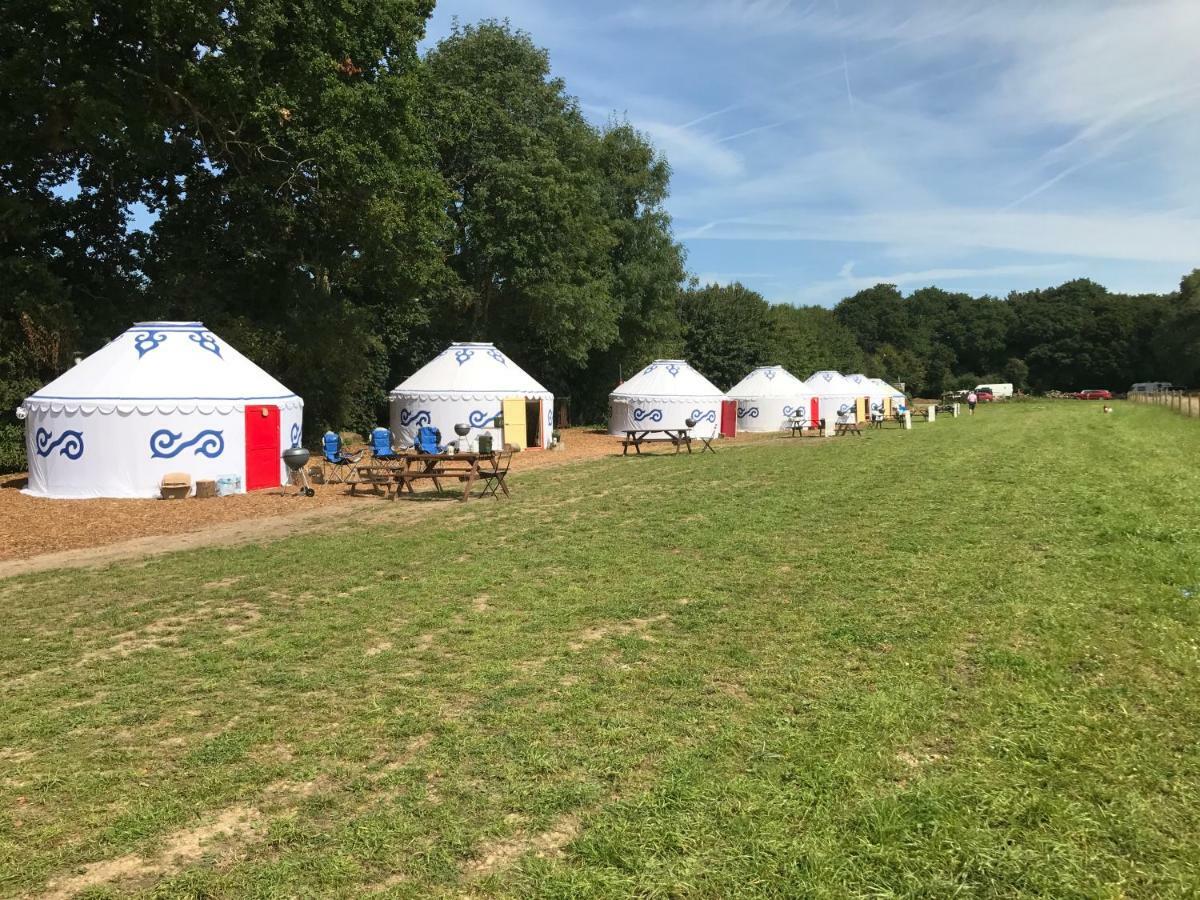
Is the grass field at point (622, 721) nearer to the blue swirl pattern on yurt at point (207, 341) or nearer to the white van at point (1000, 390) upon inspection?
the blue swirl pattern on yurt at point (207, 341)

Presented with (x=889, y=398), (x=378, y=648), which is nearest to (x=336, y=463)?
(x=378, y=648)

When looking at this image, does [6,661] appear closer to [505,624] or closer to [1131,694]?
[505,624]

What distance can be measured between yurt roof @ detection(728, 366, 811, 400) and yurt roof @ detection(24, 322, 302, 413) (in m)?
22.8

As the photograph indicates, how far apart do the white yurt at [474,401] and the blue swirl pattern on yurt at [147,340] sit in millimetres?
8166

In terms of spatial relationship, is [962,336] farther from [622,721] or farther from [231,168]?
[622,721]

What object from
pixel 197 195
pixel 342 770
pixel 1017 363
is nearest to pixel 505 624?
pixel 342 770

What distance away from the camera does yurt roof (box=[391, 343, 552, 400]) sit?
22953 millimetres

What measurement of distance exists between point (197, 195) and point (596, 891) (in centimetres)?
2333

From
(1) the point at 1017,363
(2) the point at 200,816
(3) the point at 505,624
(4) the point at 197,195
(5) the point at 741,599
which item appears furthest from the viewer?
(1) the point at 1017,363

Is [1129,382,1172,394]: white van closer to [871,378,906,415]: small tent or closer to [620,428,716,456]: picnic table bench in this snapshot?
[871,378,906,415]: small tent

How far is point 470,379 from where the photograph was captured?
76.4 feet

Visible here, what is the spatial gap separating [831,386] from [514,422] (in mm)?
22341

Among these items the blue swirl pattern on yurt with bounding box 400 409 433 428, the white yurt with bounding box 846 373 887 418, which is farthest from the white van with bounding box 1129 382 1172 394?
the blue swirl pattern on yurt with bounding box 400 409 433 428

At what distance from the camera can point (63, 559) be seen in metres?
9.02
